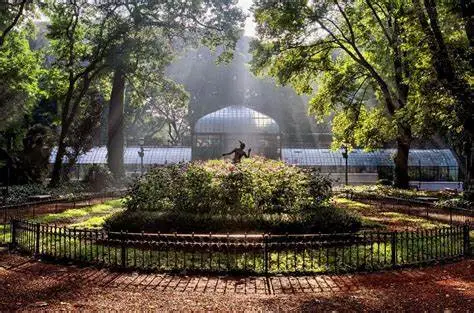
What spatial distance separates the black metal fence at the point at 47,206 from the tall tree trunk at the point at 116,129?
6.21 m

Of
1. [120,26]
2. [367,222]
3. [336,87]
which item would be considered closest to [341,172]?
[336,87]

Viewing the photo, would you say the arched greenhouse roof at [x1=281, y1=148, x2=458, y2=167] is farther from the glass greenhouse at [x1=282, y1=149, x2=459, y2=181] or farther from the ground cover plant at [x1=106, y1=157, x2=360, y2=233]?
the ground cover plant at [x1=106, y1=157, x2=360, y2=233]

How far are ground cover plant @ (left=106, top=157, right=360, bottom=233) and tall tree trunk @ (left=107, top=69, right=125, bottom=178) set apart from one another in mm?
15321

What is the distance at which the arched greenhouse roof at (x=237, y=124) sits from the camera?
39.7m

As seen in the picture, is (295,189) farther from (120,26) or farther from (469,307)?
(120,26)

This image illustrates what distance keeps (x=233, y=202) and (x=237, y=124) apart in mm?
26660

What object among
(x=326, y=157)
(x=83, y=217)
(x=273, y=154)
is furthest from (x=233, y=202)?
(x=326, y=157)

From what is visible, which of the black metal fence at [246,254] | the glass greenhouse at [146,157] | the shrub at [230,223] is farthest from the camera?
the glass greenhouse at [146,157]

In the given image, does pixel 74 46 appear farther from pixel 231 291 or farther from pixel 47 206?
A: pixel 231 291

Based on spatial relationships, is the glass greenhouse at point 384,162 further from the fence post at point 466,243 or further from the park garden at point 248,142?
the fence post at point 466,243

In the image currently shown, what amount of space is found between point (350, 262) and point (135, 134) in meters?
55.6

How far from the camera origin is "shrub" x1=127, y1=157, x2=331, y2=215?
1327 cm

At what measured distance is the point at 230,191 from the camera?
45.1ft

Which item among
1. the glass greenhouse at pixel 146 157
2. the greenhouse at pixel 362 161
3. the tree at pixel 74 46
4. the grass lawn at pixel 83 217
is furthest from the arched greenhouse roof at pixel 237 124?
the grass lawn at pixel 83 217
